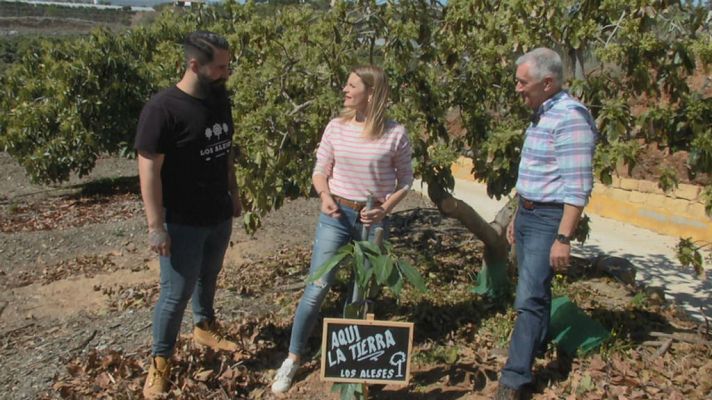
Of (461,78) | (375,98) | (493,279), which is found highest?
(461,78)

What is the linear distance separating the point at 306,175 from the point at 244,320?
0.98 meters

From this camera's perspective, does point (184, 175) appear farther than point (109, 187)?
No

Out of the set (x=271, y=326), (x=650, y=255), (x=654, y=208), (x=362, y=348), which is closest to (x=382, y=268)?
(x=362, y=348)

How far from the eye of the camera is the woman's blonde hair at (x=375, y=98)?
317 cm

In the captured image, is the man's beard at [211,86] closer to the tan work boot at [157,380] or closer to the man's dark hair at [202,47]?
the man's dark hair at [202,47]

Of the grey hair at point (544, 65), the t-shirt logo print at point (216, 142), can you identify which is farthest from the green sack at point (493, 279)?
the t-shirt logo print at point (216, 142)

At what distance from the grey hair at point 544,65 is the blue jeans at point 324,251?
993 mm

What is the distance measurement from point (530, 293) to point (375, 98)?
1158mm

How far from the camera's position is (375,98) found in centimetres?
319

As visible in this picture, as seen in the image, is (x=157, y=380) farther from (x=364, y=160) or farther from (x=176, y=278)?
(x=364, y=160)

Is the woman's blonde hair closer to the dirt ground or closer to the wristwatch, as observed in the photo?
the wristwatch

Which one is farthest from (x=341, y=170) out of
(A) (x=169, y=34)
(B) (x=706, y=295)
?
(A) (x=169, y=34)

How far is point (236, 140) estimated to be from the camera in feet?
13.5

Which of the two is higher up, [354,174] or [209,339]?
[354,174]
